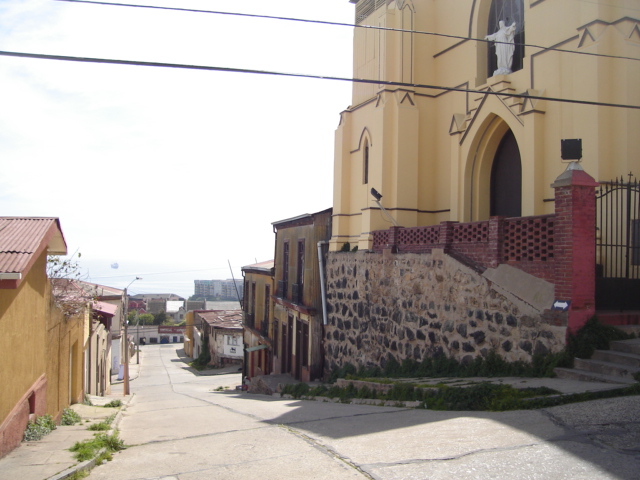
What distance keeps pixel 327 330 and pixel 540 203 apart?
22.4 feet

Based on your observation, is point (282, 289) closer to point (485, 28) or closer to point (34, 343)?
point (485, 28)

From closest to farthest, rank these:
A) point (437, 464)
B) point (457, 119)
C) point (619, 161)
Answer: point (437, 464) → point (619, 161) → point (457, 119)

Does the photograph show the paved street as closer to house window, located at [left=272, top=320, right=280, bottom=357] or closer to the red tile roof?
the red tile roof

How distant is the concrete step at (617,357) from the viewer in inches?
303

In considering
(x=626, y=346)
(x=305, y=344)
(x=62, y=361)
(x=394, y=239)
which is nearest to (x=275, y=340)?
(x=305, y=344)

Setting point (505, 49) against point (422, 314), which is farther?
point (505, 49)

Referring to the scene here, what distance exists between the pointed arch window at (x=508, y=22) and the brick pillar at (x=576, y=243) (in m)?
5.49

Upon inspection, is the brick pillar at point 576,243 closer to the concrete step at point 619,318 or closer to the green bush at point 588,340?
the green bush at point 588,340

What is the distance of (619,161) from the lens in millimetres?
10375

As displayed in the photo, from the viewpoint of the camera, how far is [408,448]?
5727 mm

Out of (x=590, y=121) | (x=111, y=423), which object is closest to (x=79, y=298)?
(x=111, y=423)

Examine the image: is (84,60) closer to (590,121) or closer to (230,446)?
(230,446)

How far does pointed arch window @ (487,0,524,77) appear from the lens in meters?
13.1

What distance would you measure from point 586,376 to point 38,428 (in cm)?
725
